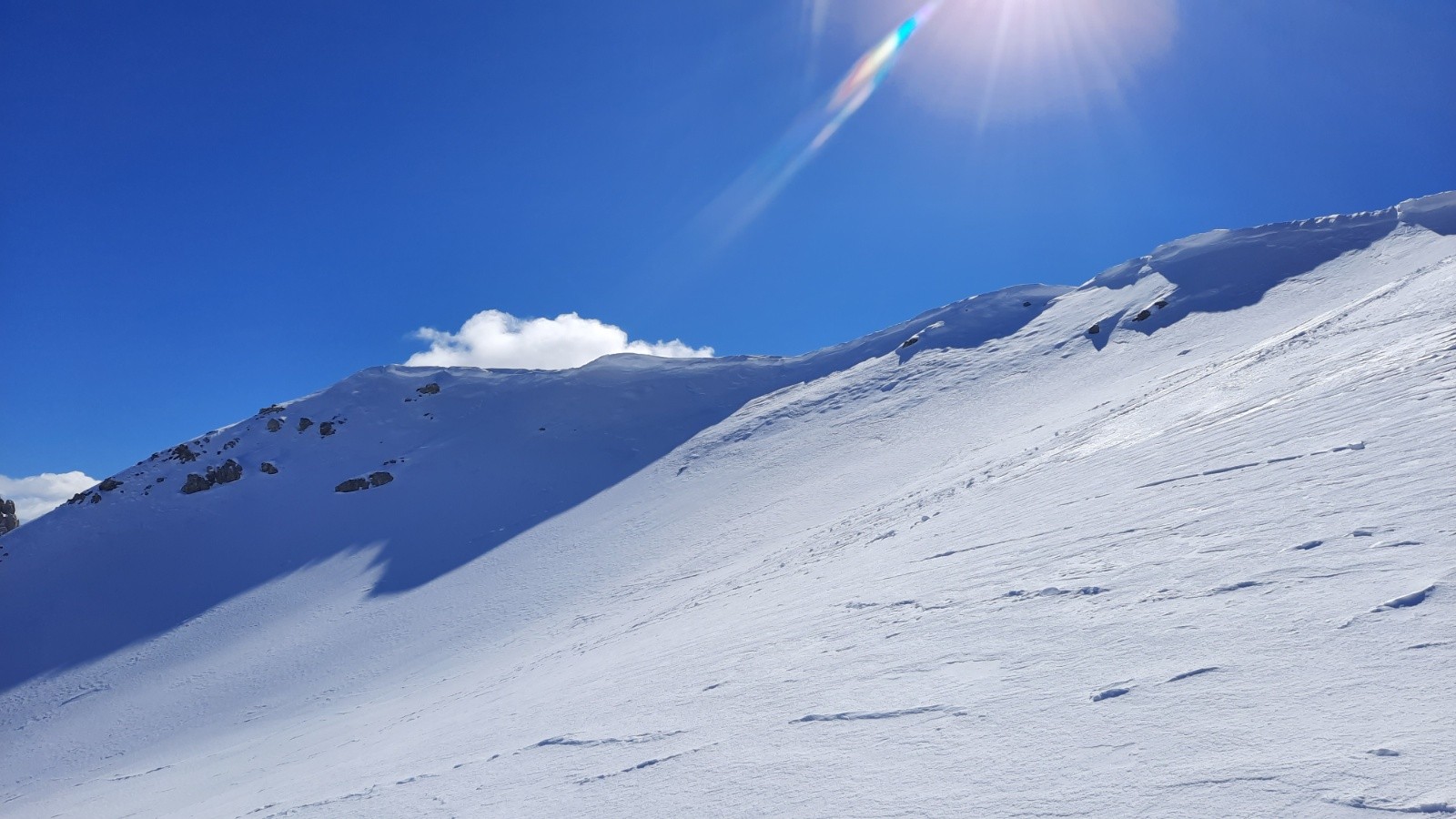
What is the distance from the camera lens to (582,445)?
40844 mm

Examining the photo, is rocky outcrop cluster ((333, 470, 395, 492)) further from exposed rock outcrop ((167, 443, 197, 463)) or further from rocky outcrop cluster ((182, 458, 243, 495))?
exposed rock outcrop ((167, 443, 197, 463))

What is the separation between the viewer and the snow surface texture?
3699 millimetres

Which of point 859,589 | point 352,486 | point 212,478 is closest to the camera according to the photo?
point 859,589

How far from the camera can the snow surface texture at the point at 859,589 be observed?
3.70 metres

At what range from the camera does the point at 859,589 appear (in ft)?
29.5

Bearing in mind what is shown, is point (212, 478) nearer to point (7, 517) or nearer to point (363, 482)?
point (363, 482)

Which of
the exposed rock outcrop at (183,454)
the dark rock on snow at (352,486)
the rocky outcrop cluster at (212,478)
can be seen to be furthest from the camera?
the exposed rock outcrop at (183,454)

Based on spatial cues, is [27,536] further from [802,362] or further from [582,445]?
[802,362]

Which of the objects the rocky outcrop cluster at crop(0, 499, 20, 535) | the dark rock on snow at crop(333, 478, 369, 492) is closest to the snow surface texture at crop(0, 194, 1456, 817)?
the dark rock on snow at crop(333, 478, 369, 492)

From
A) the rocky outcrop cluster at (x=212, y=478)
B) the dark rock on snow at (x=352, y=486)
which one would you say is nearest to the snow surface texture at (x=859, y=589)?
the rocky outcrop cluster at (x=212, y=478)

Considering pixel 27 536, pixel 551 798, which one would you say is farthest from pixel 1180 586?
pixel 27 536

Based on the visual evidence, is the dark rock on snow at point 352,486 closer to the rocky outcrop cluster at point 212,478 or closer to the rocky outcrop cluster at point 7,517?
the rocky outcrop cluster at point 212,478

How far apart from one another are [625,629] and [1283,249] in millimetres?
39475

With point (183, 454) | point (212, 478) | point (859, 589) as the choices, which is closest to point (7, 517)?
point (183, 454)
